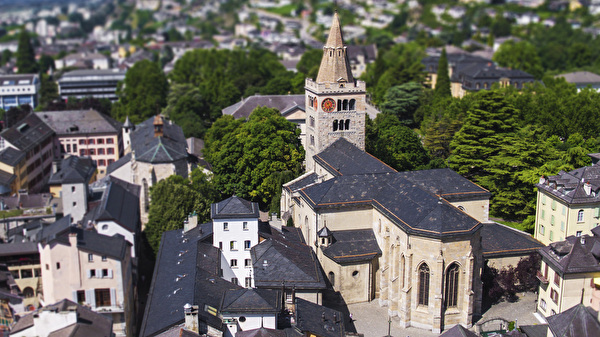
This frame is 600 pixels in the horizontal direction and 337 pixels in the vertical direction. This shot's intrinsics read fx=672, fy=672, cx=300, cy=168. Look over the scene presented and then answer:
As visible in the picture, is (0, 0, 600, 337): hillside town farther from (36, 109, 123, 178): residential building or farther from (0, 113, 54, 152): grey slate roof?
(36, 109, 123, 178): residential building

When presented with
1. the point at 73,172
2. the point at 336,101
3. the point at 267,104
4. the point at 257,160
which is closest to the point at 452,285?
the point at 336,101

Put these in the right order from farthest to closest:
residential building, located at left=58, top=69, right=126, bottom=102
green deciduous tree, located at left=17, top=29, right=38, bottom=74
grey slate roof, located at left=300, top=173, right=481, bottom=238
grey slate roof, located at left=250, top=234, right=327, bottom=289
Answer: green deciduous tree, located at left=17, top=29, right=38, bottom=74, residential building, located at left=58, top=69, right=126, bottom=102, grey slate roof, located at left=250, top=234, right=327, bottom=289, grey slate roof, located at left=300, top=173, right=481, bottom=238

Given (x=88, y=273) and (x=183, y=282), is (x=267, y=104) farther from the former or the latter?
(x=88, y=273)

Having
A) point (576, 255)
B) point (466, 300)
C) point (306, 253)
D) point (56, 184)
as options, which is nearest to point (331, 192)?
point (306, 253)

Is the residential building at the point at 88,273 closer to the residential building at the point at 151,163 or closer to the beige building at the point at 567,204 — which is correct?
the residential building at the point at 151,163

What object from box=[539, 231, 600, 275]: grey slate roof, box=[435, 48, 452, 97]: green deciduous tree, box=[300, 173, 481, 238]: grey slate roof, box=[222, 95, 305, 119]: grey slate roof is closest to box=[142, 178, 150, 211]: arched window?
box=[222, 95, 305, 119]: grey slate roof

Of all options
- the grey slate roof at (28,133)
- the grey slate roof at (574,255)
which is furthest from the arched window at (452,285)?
the grey slate roof at (28,133)

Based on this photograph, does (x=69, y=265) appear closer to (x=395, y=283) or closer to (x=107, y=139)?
(x=395, y=283)
